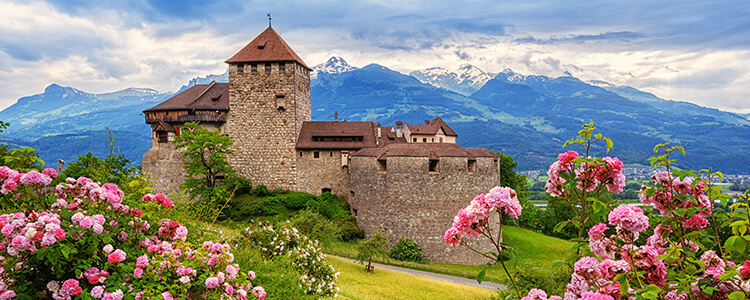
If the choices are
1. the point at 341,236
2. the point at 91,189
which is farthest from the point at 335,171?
the point at 91,189

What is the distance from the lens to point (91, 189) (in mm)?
5672

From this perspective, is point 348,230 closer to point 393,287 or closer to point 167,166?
point 393,287

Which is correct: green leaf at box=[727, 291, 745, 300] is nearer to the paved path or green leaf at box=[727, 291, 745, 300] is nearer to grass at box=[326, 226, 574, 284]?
the paved path

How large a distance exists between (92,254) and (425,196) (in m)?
24.6

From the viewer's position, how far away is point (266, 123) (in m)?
33.3

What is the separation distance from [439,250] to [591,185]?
2569 centimetres

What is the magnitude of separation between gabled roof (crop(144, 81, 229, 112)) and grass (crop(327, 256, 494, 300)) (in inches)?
699

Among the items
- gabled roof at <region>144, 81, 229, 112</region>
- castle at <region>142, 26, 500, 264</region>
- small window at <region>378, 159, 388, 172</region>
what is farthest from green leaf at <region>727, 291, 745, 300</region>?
gabled roof at <region>144, 81, 229, 112</region>

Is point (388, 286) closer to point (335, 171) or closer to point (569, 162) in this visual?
point (335, 171)

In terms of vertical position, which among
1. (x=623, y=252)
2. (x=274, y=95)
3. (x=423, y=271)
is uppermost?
(x=274, y=95)

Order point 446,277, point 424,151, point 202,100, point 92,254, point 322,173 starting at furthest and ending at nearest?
point 202,100, point 322,173, point 424,151, point 446,277, point 92,254

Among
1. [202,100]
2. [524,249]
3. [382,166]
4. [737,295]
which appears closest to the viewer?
[737,295]

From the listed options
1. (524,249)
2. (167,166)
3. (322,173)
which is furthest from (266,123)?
(524,249)

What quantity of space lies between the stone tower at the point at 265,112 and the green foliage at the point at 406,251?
34.0 feet
